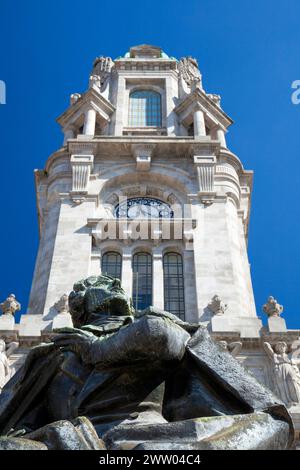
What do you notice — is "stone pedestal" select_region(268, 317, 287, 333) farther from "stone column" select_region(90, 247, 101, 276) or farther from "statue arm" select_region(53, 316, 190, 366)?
"statue arm" select_region(53, 316, 190, 366)

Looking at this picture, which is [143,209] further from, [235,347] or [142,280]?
[235,347]

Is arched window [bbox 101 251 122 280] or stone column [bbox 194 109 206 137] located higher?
stone column [bbox 194 109 206 137]

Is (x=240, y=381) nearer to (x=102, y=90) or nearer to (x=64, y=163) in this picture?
(x=64, y=163)

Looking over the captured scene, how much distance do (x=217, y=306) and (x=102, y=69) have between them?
942 inches

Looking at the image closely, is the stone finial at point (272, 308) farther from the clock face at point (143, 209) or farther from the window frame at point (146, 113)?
the window frame at point (146, 113)

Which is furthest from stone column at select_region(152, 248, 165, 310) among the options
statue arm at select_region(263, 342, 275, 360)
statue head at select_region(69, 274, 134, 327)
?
statue head at select_region(69, 274, 134, 327)

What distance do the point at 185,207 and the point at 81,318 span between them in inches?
711

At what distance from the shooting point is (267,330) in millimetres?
18281

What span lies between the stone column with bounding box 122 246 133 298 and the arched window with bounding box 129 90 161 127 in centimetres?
1166

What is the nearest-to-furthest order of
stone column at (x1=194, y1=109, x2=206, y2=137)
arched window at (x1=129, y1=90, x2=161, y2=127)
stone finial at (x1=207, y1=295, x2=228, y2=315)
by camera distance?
stone finial at (x1=207, y1=295, x2=228, y2=315) → stone column at (x1=194, y1=109, x2=206, y2=137) → arched window at (x1=129, y1=90, x2=161, y2=127)

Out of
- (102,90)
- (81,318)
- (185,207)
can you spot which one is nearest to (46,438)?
(81,318)

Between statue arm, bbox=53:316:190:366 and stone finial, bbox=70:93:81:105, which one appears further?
stone finial, bbox=70:93:81:105

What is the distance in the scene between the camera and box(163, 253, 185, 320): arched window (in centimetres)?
2100

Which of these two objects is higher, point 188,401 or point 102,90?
point 102,90
